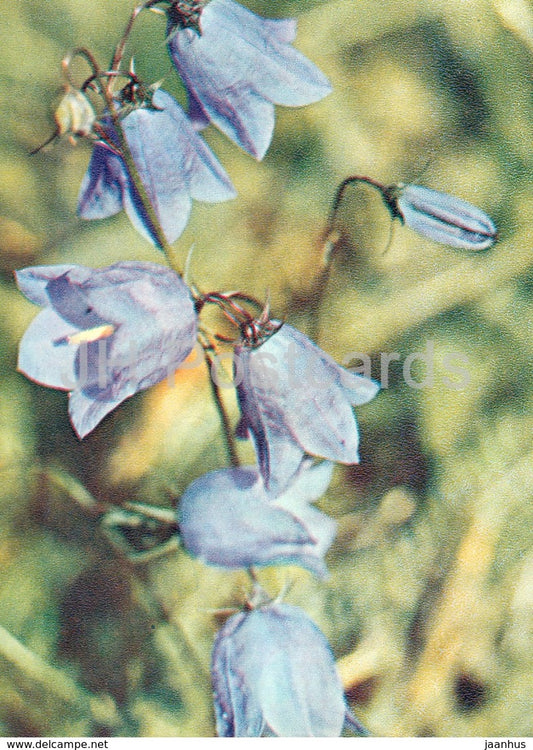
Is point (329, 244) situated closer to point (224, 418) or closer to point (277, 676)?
point (224, 418)

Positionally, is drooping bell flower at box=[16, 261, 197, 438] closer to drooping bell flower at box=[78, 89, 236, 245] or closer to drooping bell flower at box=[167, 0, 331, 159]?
drooping bell flower at box=[78, 89, 236, 245]

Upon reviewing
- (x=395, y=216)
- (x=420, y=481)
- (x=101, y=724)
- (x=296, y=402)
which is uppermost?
(x=395, y=216)

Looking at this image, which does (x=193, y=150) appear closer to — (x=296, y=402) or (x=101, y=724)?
(x=296, y=402)

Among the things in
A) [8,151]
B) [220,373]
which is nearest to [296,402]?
[220,373]

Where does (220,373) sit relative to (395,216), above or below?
below

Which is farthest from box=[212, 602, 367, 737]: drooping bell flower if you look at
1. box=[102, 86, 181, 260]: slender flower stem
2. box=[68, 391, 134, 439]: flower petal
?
box=[102, 86, 181, 260]: slender flower stem

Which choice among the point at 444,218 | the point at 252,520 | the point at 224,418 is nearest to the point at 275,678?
the point at 252,520
